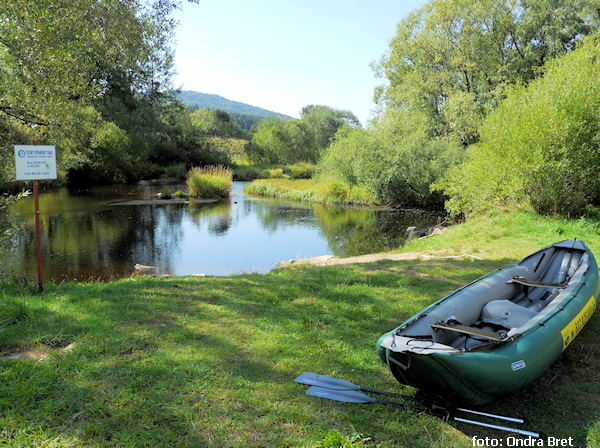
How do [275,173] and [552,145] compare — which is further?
[275,173]

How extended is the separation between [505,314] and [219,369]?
108 inches

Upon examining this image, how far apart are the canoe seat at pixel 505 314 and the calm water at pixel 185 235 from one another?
5.88 metres

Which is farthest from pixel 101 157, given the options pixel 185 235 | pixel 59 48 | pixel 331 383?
pixel 331 383

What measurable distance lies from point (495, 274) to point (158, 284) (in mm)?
4454

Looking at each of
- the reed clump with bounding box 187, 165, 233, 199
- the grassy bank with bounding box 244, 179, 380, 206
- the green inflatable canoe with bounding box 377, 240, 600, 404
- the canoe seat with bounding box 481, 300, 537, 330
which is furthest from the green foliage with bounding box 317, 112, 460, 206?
the canoe seat with bounding box 481, 300, 537, 330

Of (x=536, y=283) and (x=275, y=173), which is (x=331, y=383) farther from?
(x=275, y=173)

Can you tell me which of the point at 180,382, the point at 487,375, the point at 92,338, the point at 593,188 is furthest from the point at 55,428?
the point at 593,188

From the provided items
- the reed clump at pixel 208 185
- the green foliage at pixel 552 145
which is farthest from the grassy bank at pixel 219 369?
the reed clump at pixel 208 185

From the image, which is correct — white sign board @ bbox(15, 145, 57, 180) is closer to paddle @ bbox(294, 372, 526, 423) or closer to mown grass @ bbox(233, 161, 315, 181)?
paddle @ bbox(294, 372, 526, 423)

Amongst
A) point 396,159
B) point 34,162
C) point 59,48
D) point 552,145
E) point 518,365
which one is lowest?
point 518,365

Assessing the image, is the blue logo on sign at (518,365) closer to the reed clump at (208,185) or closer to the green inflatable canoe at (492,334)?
the green inflatable canoe at (492,334)

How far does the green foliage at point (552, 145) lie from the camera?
958 centimetres

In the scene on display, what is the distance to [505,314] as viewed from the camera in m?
3.70

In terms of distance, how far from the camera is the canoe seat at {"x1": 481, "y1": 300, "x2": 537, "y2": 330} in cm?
363
